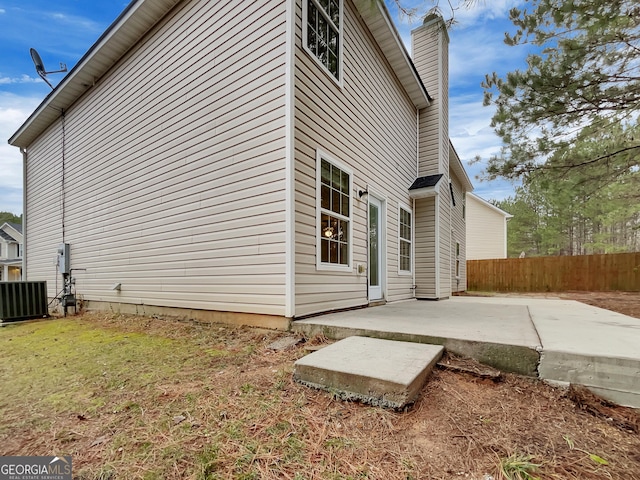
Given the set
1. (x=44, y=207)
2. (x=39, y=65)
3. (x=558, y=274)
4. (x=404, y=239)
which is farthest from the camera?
(x=558, y=274)

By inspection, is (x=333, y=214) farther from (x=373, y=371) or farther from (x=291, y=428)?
(x=291, y=428)

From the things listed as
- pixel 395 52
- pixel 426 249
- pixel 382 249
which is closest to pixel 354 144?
pixel 382 249

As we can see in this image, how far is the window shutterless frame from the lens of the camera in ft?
13.5

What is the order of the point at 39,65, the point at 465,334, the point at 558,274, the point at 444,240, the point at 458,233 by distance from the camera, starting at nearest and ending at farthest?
the point at 465,334 → the point at 39,65 → the point at 444,240 → the point at 458,233 → the point at 558,274

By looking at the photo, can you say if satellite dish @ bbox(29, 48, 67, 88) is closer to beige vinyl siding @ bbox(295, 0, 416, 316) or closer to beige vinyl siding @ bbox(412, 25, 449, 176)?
beige vinyl siding @ bbox(295, 0, 416, 316)

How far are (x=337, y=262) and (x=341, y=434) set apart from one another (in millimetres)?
3063

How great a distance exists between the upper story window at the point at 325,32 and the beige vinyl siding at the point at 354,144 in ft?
0.57

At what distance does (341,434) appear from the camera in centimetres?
163

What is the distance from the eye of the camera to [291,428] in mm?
1690

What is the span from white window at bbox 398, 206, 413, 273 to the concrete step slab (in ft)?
14.5

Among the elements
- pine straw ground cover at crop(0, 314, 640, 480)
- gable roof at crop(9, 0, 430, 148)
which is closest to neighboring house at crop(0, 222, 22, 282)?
gable roof at crop(9, 0, 430, 148)

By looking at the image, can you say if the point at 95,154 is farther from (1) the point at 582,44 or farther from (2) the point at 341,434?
(1) the point at 582,44

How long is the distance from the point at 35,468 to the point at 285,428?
117cm

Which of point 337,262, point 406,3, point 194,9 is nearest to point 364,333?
point 337,262
